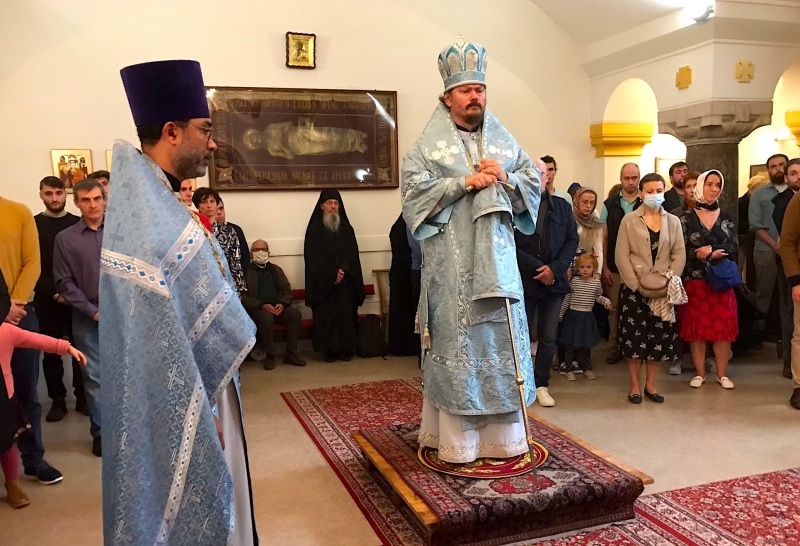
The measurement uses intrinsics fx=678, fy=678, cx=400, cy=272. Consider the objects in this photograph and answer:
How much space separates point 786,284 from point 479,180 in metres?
3.49

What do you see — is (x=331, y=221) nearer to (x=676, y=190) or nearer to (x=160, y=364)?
(x=676, y=190)

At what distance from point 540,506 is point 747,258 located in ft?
15.1

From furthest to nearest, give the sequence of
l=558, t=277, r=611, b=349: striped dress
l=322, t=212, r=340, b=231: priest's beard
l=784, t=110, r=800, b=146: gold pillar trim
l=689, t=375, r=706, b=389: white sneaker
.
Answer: l=784, t=110, r=800, b=146: gold pillar trim → l=322, t=212, r=340, b=231: priest's beard → l=558, t=277, r=611, b=349: striped dress → l=689, t=375, r=706, b=389: white sneaker

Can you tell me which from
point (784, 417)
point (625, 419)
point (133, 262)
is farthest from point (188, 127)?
point (784, 417)

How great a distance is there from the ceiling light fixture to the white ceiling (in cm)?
13

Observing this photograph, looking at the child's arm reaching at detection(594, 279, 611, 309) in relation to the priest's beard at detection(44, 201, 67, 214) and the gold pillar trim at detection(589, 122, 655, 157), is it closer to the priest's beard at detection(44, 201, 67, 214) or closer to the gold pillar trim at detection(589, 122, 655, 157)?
the gold pillar trim at detection(589, 122, 655, 157)

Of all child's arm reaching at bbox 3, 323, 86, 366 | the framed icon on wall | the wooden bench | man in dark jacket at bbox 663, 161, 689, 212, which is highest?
the framed icon on wall

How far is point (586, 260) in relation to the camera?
5.37 m

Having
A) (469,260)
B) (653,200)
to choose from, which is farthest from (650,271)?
(469,260)

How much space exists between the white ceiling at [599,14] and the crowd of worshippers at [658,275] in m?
1.54

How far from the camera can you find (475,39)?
23.7 ft

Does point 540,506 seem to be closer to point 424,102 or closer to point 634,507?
point 634,507

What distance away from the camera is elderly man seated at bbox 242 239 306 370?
6.12 m

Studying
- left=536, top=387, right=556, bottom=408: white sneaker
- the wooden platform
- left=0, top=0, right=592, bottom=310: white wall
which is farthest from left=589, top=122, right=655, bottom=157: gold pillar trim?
the wooden platform
